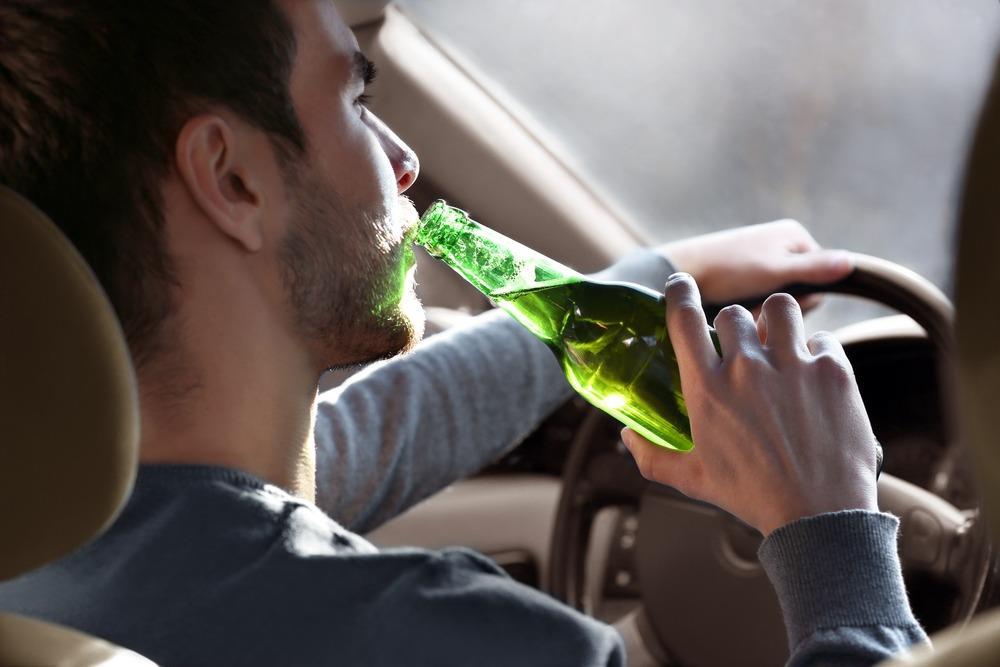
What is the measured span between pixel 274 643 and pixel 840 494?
0.44 meters

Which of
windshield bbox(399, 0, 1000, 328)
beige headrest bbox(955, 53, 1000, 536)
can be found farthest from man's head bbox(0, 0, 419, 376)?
windshield bbox(399, 0, 1000, 328)

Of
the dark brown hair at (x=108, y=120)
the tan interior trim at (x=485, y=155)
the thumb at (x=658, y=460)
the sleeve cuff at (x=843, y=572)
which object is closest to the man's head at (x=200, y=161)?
the dark brown hair at (x=108, y=120)

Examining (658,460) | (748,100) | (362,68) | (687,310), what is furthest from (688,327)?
(748,100)

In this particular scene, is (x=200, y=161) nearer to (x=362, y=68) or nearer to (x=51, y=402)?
(x=362, y=68)

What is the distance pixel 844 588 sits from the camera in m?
0.90

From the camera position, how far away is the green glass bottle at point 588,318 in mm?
1232

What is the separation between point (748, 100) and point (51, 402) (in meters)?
2.12

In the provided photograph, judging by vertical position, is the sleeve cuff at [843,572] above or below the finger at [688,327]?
below

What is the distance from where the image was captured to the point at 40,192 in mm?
1187

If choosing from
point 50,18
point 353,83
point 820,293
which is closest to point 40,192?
A: point 50,18

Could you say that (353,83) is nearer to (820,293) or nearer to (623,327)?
(623,327)

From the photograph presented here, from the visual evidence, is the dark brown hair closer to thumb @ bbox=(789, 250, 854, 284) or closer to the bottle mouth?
the bottle mouth

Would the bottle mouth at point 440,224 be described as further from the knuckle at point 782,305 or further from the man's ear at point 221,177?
the knuckle at point 782,305

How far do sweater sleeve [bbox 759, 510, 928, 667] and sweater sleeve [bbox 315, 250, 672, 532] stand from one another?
0.72 meters
